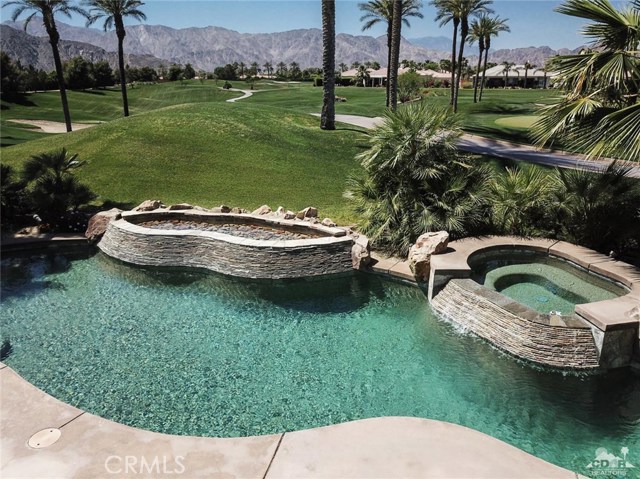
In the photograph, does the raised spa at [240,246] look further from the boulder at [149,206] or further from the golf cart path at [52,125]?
the golf cart path at [52,125]

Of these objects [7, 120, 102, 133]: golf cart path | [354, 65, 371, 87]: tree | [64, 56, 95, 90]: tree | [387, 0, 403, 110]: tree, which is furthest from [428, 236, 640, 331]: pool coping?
[354, 65, 371, 87]: tree

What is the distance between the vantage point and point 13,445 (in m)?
4.46

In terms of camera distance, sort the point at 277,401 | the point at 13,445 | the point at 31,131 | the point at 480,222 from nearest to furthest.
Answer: the point at 13,445, the point at 277,401, the point at 480,222, the point at 31,131

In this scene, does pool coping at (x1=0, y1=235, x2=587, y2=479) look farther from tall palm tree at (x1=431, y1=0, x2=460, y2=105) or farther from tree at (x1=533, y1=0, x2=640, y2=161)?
tall palm tree at (x1=431, y1=0, x2=460, y2=105)

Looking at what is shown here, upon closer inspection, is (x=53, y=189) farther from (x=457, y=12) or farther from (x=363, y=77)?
(x=363, y=77)

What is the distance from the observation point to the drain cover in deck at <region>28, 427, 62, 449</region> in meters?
4.46

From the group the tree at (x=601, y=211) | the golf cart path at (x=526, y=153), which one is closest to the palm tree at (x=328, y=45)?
the golf cart path at (x=526, y=153)

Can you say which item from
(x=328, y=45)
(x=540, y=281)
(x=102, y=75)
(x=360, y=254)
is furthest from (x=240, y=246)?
(x=102, y=75)

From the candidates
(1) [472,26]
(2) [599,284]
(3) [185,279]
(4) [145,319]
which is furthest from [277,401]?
(1) [472,26]

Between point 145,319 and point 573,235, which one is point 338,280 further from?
point 573,235

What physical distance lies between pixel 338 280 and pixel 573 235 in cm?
561

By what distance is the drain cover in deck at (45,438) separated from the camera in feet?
14.6

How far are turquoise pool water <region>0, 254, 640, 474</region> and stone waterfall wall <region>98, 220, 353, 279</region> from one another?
0.44 m

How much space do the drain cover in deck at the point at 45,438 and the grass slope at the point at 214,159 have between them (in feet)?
30.1
